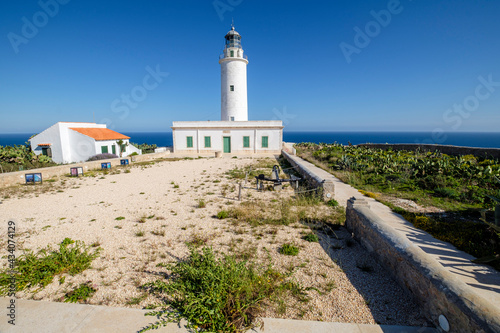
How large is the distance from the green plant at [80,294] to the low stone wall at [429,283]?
4483 mm

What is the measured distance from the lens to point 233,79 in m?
26.9

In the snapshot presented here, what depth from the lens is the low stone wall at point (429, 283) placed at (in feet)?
7.08

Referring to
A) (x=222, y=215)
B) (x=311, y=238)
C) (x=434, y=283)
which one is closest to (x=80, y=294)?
(x=222, y=215)

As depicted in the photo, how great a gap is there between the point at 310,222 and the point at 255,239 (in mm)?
1804

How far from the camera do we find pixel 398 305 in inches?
124

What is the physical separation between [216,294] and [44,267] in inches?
125

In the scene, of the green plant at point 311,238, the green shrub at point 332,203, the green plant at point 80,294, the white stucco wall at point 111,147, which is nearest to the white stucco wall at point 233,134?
the white stucco wall at point 111,147

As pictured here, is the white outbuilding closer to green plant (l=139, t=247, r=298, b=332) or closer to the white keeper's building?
the white keeper's building

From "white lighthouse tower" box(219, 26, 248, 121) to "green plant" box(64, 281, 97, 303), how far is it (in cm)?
2485

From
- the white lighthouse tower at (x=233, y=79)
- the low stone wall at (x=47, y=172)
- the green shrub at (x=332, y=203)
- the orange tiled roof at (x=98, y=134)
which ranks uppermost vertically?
the white lighthouse tower at (x=233, y=79)

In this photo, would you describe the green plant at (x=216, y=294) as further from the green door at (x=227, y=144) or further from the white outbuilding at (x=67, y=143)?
the white outbuilding at (x=67, y=143)

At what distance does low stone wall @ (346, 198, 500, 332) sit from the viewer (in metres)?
2.16

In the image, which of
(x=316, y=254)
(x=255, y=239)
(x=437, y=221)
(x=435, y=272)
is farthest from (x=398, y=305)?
(x=437, y=221)

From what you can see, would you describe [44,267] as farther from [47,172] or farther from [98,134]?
[98,134]
